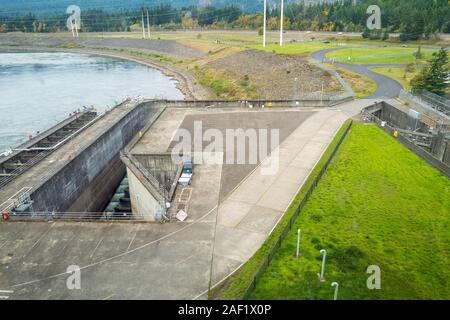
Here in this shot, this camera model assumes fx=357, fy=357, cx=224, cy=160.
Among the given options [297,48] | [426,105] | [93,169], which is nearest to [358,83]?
[426,105]

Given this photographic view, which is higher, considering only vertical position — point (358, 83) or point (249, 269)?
point (358, 83)

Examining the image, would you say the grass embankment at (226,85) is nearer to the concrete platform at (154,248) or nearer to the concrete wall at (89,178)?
the concrete wall at (89,178)

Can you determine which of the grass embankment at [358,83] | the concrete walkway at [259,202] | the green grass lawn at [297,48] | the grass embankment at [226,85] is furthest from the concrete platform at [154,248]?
the green grass lawn at [297,48]

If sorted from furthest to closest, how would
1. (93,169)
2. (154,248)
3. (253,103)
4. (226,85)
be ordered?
1. (226,85)
2. (253,103)
3. (93,169)
4. (154,248)

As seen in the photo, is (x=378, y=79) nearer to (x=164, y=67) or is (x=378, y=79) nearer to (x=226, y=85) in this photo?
(x=226, y=85)
